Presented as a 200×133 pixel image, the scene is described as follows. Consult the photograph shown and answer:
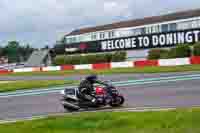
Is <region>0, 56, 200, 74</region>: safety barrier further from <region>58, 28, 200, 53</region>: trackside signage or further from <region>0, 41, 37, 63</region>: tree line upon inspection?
<region>0, 41, 37, 63</region>: tree line

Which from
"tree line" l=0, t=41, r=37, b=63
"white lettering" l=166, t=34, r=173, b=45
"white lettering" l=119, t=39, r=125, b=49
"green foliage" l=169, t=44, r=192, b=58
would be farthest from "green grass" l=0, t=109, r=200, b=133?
"tree line" l=0, t=41, r=37, b=63

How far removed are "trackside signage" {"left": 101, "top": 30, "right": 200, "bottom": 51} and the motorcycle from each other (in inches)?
1123

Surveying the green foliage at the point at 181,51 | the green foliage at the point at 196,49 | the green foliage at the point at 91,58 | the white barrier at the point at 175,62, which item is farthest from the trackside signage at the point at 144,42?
the white barrier at the point at 175,62

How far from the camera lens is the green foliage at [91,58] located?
46906mm

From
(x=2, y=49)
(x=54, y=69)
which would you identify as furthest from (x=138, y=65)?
(x=2, y=49)

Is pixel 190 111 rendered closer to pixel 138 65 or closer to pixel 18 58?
pixel 138 65

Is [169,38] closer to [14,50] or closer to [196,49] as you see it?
[196,49]

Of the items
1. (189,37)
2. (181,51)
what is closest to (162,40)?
(189,37)

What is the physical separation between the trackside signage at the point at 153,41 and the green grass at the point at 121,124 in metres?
31.6

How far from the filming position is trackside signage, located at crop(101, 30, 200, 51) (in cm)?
A: 4209

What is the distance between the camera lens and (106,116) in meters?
10.6

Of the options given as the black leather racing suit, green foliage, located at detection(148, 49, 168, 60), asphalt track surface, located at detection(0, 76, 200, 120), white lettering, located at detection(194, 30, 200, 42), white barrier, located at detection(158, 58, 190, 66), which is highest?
white lettering, located at detection(194, 30, 200, 42)

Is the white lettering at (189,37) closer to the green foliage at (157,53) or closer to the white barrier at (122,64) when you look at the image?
the green foliage at (157,53)

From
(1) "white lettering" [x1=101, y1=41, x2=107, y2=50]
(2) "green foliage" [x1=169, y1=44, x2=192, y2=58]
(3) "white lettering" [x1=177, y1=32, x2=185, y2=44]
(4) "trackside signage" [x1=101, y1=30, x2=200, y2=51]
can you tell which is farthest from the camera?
(1) "white lettering" [x1=101, y1=41, x2=107, y2=50]
